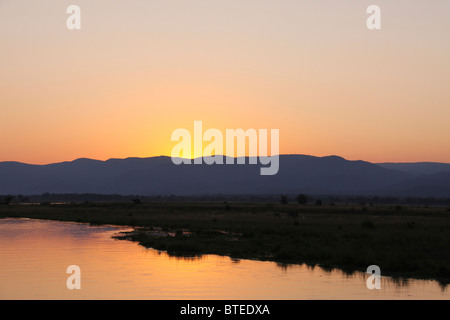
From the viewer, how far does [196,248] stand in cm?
3572

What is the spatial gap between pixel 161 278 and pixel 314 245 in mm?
13296

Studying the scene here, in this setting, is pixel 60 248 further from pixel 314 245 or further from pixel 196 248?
pixel 314 245

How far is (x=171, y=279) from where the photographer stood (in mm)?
25047

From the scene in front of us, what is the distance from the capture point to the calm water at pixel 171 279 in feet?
71.7

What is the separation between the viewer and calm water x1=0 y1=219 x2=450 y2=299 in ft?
71.7

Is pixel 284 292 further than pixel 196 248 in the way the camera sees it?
No

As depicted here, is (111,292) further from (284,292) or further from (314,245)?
(314,245)
